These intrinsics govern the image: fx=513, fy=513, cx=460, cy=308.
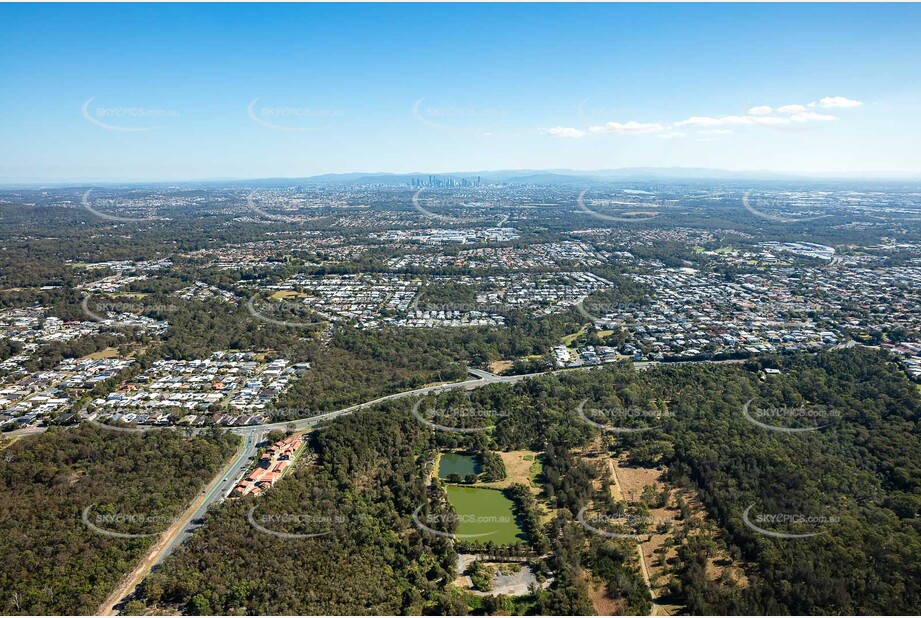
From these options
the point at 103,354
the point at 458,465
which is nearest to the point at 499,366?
the point at 458,465

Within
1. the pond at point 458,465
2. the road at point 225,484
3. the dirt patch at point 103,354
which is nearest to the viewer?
the road at point 225,484

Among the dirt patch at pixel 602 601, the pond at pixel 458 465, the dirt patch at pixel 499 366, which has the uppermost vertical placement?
the dirt patch at pixel 499 366

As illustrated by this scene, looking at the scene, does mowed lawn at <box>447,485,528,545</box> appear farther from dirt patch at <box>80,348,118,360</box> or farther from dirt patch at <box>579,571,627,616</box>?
dirt patch at <box>80,348,118,360</box>

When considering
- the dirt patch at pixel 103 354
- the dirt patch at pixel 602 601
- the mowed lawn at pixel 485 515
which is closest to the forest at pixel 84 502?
the mowed lawn at pixel 485 515

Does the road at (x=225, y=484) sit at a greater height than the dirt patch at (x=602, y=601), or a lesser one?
greater

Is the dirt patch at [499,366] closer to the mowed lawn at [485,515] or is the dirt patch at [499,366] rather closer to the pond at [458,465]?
the pond at [458,465]

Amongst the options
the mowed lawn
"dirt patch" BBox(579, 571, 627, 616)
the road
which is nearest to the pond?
the mowed lawn

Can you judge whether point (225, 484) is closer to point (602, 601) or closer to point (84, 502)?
point (84, 502)

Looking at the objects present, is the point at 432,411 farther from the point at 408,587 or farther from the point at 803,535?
the point at 803,535
